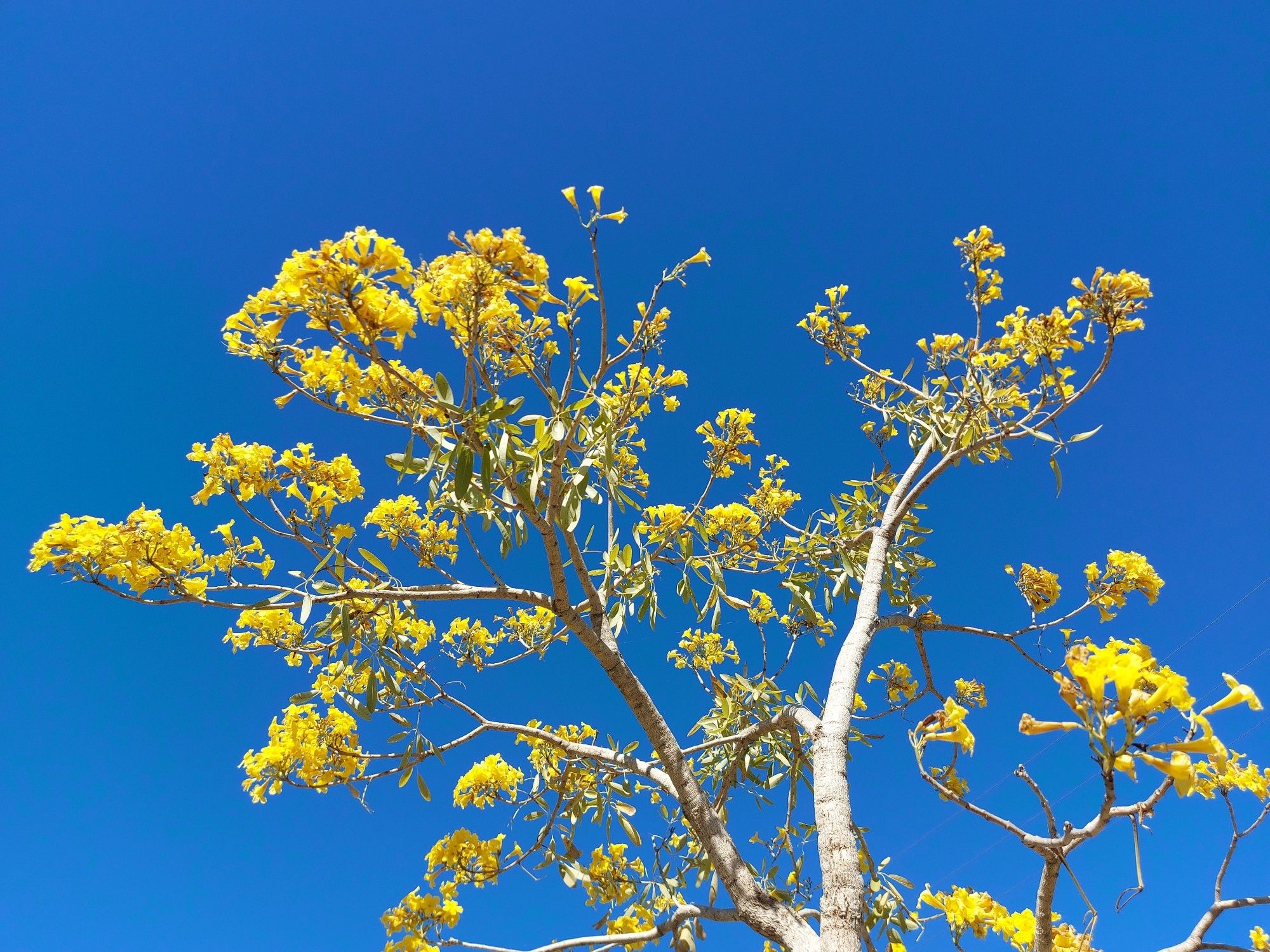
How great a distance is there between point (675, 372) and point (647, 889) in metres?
3.05

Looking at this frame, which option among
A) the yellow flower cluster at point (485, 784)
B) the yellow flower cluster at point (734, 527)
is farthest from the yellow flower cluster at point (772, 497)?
the yellow flower cluster at point (485, 784)

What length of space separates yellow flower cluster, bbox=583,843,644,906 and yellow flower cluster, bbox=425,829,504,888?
54 centimetres

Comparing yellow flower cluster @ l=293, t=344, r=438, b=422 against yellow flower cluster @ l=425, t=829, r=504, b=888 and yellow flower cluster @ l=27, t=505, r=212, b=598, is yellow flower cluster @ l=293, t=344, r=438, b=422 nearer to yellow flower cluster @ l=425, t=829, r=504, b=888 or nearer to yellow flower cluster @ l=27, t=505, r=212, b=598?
yellow flower cluster @ l=27, t=505, r=212, b=598

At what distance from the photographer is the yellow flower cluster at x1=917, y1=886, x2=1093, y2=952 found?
229cm

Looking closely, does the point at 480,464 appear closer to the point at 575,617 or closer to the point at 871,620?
the point at 575,617

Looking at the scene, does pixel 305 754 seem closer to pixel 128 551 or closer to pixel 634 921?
pixel 128 551

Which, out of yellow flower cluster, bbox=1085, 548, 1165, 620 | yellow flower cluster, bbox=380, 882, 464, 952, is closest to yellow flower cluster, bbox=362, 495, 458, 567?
yellow flower cluster, bbox=380, 882, 464, 952

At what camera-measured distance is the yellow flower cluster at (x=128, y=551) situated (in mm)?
2078

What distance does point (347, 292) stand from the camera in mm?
1766

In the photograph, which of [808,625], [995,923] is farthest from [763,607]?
[995,923]

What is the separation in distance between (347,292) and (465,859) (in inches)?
118

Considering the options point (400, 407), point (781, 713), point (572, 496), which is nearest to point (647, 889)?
point (781, 713)

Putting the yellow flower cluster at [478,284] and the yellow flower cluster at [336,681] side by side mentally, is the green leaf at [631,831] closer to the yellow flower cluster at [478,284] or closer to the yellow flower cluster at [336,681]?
the yellow flower cluster at [336,681]

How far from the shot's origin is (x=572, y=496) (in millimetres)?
2703
